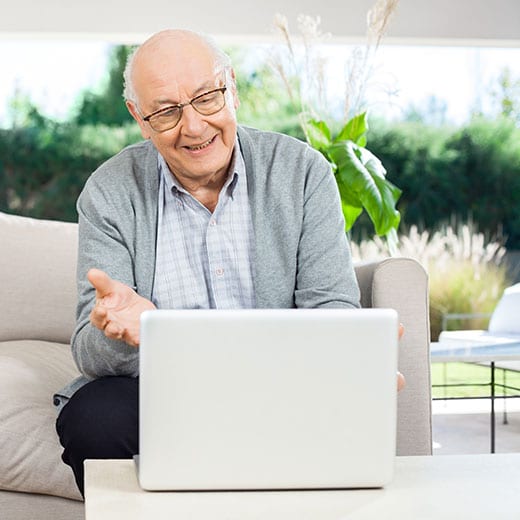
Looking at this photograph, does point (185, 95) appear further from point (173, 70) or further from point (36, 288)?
point (36, 288)

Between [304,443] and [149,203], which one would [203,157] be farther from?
[304,443]

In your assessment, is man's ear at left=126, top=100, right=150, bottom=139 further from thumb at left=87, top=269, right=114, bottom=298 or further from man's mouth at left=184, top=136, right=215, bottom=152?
thumb at left=87, top=269, right=114, bottom=298

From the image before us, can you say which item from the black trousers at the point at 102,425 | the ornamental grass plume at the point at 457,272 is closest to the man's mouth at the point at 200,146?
the black trousers at the point at 102,425

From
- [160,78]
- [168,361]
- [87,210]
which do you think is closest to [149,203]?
[87,210]

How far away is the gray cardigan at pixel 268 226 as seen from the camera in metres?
1.66

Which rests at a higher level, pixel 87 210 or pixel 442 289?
pixel 87 210

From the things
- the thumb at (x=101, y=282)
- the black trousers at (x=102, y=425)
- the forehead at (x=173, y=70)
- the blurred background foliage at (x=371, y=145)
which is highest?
the blurred background foliage at (x=371, y=145)

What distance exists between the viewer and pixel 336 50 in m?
6.26

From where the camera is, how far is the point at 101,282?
1.09 metres

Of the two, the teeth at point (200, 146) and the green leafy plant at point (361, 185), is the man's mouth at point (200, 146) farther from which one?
the green leafy plant at point (361, 185)

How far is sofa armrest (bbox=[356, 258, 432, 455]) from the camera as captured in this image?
1.85 metres

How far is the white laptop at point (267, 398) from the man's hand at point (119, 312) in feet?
0.72

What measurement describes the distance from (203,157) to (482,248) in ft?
16.3

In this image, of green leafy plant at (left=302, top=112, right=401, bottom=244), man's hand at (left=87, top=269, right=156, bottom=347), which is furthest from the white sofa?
green leafy plant at (left=302, top=112, right=401, bottom=244)
